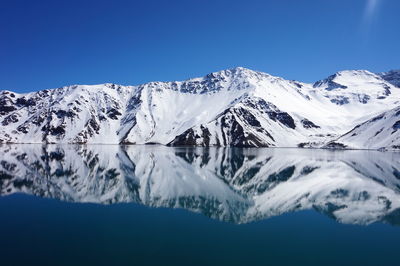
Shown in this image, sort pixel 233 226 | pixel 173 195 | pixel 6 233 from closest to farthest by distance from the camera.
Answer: pixel 6 233, pixel 233 226, pixel 173 195

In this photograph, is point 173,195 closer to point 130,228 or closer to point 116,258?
point 130,228

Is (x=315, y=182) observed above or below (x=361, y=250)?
above

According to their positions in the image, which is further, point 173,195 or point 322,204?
point 173,195

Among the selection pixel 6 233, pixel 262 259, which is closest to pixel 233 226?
pixel 262 259

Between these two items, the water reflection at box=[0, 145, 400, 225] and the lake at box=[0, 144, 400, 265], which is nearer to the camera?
the lake at box=[0, 144, 400, 265]

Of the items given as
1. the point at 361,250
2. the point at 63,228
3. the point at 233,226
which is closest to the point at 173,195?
the point at 233,226

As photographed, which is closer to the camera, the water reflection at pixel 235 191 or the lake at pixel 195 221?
the lake at pixel 195 221

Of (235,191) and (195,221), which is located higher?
(235,191)

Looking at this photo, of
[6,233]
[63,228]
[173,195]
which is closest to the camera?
[6,233]
